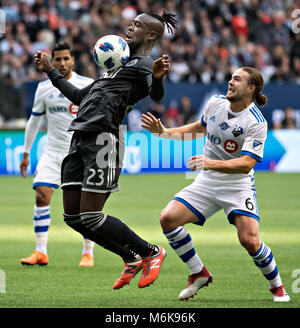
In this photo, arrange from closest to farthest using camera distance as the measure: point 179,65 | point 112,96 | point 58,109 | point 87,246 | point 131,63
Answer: point 112,96 < point 131,63 < point 87,246 < point 58,109 < point 179,65

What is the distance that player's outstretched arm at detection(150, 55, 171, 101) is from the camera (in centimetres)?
666

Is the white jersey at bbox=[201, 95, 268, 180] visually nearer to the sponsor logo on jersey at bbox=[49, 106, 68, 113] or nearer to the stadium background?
the sponsor logo on jersey at bbox=[49, 106, 68, 113]

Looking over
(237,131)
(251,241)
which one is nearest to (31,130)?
(237,131)

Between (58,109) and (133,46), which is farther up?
(133,46)

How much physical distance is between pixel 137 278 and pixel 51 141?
2.18 metres

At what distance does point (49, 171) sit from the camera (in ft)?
30.4

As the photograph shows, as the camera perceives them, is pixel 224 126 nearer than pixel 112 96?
No

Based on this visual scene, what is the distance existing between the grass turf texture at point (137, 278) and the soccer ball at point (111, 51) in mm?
2078

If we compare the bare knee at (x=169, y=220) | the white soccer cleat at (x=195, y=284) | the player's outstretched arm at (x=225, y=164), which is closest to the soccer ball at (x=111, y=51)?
the player's outstretched arm at (x=225, y=164)

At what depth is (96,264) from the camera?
917 cm

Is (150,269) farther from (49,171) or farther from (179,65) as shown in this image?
(179,65)

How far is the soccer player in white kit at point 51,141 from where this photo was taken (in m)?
9.15

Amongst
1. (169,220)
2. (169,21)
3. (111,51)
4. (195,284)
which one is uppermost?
(169,21)
